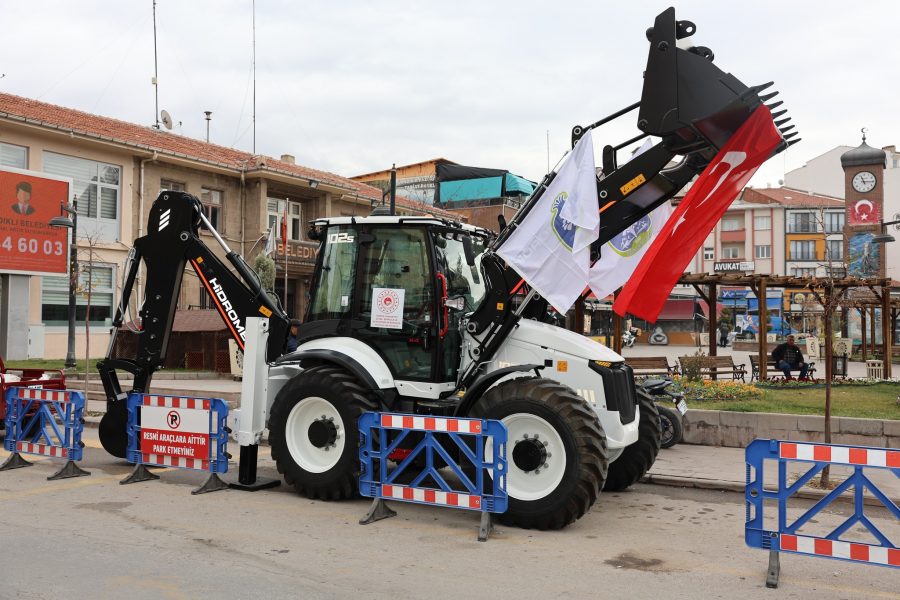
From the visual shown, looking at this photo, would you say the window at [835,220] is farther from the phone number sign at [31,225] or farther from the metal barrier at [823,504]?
the metal barrier at [823,504]

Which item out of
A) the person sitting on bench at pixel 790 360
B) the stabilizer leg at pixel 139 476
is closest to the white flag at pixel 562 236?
the stabilizer leg at pixel 139 476

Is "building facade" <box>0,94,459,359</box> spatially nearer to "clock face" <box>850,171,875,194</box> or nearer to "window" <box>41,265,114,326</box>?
"window" <box>41,265,114,326</box>

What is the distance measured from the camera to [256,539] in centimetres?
650

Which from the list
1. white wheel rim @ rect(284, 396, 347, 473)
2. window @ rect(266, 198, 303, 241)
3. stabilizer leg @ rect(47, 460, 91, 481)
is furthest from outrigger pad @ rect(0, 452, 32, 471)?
window @ rect(266, 198, 303, 241)

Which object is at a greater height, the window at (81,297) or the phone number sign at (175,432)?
the window at (81,297)

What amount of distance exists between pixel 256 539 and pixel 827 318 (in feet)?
25.2

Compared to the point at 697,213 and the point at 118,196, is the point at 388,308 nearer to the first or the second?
the point at 697,213

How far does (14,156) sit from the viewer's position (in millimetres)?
24406

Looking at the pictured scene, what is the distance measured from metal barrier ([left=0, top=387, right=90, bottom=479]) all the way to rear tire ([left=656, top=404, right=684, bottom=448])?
7.70 metres

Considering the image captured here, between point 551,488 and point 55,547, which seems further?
point 551,488

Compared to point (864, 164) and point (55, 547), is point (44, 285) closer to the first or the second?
point (55, 547)

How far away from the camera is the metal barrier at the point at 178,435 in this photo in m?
8.46

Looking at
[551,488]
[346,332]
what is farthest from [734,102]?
[346,332]

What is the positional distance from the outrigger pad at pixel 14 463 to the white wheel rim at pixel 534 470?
20.1 feet
